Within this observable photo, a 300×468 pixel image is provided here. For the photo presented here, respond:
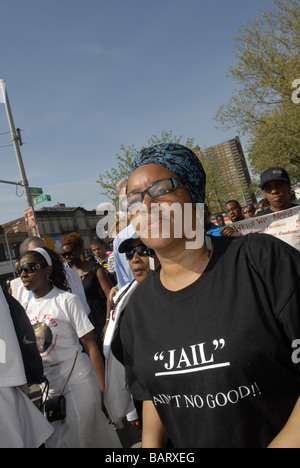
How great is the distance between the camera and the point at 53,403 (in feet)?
8.34

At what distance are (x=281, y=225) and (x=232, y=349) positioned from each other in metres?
3.29

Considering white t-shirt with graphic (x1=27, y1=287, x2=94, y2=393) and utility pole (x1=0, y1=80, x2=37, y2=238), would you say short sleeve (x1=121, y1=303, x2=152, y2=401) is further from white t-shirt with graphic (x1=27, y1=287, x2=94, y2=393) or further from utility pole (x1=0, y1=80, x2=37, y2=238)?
utility pole (x1=0, y1=80, x2=37, y2=238)

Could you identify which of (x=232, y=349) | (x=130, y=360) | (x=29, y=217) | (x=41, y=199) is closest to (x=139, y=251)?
(x=130, y=360)

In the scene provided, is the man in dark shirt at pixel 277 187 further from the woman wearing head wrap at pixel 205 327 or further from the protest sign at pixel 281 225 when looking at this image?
the woman wearing head wrap at pixel 205 327

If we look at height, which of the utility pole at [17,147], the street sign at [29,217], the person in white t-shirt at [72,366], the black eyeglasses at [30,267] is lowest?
the person in white t-shirt at [72,366]

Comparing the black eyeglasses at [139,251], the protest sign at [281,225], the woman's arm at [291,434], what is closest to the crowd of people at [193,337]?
the woman's arm at [291,434]

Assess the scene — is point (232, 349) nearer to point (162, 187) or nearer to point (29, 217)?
point (162, 187)

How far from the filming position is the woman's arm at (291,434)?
99 cm

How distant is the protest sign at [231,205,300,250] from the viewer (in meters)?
3.83

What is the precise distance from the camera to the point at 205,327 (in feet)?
3.69

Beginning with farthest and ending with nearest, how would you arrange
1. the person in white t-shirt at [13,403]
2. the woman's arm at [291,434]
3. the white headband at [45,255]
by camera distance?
the white headband at [45,255] → the person in white t-shirt at [13,403] → the woman's arm at [291,434]

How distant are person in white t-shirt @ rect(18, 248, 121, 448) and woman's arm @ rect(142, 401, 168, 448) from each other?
4.40 feet

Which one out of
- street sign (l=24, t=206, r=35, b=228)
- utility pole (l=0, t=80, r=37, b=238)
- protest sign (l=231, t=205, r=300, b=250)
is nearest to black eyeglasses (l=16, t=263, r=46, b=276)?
protest sign (l=231, t=205, r=300, b=250)
